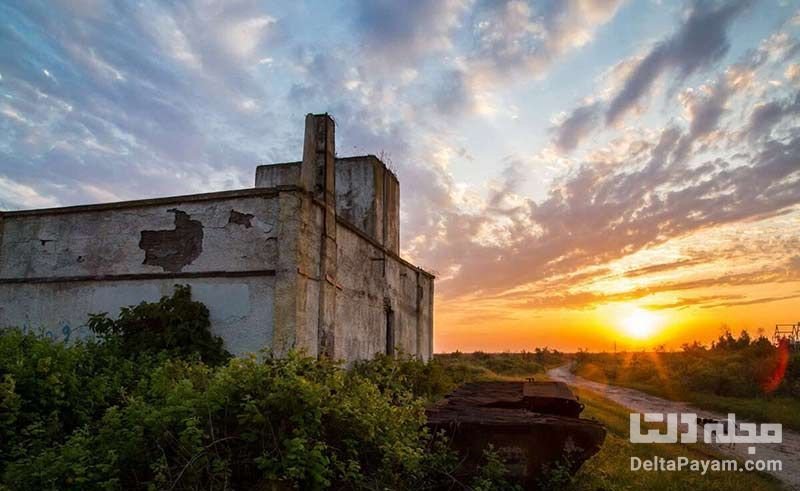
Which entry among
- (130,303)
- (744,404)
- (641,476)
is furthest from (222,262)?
(744,404)

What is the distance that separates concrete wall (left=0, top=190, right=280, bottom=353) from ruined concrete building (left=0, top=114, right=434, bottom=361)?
0.02 m

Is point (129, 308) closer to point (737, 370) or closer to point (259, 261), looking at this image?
point (259, 261)

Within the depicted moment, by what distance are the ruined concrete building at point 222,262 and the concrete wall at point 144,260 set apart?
20 mm

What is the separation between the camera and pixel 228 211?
10.3 m

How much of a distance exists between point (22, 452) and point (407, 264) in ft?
41.5

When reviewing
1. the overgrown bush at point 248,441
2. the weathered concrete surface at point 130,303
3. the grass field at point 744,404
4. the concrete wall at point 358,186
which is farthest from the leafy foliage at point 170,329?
the grass field at point 744,404

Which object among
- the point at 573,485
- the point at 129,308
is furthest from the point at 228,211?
the point at 573,485

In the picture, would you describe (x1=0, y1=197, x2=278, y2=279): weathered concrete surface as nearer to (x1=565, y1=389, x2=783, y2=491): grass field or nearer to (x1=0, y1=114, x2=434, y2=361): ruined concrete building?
(x1=0, y1=114, x2=434, y2=361): ruined concrete building

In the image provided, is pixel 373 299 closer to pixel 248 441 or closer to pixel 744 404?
pixel 248 441

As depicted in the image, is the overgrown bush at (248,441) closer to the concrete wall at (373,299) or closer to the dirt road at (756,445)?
the concrete wall at (373,299)

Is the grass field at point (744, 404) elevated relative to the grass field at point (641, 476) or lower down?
lower down

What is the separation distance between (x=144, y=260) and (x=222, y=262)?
5.51ft

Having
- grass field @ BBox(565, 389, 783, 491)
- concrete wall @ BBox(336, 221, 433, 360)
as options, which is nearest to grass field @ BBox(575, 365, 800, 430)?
grass field @ BBox(565, 389, 783, 491)

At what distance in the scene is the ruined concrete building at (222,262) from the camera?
9828 mm
